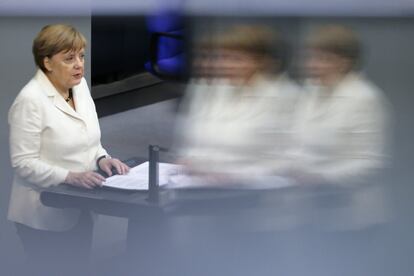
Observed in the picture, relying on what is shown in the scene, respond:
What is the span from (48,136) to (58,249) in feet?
1.22

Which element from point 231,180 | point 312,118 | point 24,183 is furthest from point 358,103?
point 24,183

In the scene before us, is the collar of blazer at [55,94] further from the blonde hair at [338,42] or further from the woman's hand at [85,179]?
the blonde hair at [338,42]

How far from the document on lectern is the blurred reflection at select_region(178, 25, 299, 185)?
0.06m

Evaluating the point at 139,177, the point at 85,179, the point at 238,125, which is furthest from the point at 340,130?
the point at 85,179

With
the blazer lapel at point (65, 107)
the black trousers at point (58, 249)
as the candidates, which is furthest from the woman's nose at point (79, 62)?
the black trousers at point (58, 249)

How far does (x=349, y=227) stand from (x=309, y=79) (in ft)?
1.64

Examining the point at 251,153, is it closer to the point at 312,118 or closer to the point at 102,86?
the point at 312,118

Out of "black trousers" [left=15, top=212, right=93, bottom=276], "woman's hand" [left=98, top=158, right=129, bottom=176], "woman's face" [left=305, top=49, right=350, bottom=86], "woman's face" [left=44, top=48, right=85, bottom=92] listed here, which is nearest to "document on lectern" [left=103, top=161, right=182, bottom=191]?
"woman's hand" [left=98, top=158, right=129, bottom=176]

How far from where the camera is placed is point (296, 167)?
2.26 meters

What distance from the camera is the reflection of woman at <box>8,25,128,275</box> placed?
2191 millimetres

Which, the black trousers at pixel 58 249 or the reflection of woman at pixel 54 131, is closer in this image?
the reflection of woman at pixel 54 131

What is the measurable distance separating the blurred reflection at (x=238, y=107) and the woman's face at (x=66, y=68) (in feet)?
1.12

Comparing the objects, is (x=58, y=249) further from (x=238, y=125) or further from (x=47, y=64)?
(x=238, y=125)

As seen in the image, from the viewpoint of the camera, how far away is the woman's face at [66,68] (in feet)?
7.16
